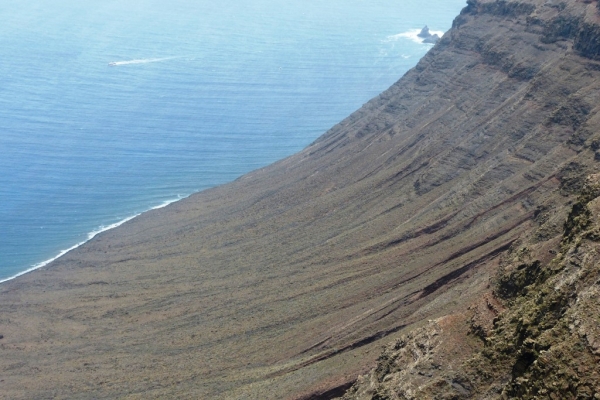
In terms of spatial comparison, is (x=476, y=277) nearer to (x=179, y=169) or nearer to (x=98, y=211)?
(x=98, y=211)

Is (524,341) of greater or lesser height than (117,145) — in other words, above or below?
below

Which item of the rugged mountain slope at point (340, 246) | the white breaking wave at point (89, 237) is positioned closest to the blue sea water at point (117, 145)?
the white breaking wave at point (89, 237)

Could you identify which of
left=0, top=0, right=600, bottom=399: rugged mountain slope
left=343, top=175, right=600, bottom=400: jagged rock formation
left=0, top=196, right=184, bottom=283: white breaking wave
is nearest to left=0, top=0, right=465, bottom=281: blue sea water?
left=0, top=196, right=184, bottom=283: white breaking wave

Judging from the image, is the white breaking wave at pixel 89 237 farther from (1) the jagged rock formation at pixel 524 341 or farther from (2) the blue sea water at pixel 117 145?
(1) the jagged rock formation at pixel 524 341

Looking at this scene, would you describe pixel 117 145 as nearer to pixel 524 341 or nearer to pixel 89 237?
pixel 89 237

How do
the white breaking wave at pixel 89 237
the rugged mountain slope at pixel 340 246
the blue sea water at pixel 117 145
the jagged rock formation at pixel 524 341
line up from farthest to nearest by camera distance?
the blue sea water at pixel 117 145
the white breaking wave at pixel 89 237
the rugged mountain slope at pixel 340 246
the jagged rock formation at pixel 524 341

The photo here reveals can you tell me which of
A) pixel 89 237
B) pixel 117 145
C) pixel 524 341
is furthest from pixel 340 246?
pixel 117 145

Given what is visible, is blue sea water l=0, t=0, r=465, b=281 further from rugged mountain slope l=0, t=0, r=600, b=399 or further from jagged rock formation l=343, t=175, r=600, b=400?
jagged rock formation l=343, t=175, r=600, b=400

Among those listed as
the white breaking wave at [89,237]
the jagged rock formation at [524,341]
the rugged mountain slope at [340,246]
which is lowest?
the jagged rock formation at [524,341]

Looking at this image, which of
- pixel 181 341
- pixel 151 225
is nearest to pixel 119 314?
pixel 181 341
